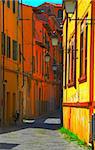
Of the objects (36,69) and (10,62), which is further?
(36,69)

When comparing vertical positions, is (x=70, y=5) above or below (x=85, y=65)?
above

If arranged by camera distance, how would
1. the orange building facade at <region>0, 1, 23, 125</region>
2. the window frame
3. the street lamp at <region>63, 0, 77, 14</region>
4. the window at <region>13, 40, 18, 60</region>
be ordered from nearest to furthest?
the street lamp at <region>63, 0, 77, 14</region>, the window frame, the orange building facade at <region>0, 1, 23, 125</region>, the window at <region>13, 40, 18, 60</region>

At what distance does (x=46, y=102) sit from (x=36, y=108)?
10.9 m

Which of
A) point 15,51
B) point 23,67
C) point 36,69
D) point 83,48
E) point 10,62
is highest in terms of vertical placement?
point 15,51

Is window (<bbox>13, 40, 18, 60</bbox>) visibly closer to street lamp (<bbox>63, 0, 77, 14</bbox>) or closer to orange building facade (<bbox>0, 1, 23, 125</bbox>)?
orange building facade (<bbox>0, 1, 23, 125</bbox>)

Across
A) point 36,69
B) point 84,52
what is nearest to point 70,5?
point 84,52

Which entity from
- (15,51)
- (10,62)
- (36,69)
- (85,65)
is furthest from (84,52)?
(36,69)

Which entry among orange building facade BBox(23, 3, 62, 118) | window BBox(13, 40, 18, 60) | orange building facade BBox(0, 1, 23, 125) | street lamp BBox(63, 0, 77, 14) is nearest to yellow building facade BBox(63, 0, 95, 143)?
street lamp BBox(63, 0, 77, 14)

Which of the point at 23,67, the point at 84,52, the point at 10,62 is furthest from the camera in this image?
the point at 23,67

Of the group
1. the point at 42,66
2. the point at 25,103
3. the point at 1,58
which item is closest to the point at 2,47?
the point at 1,58

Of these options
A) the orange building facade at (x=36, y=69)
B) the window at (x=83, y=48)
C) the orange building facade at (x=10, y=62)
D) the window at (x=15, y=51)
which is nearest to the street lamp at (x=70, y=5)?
the window at (x=83, y=48)

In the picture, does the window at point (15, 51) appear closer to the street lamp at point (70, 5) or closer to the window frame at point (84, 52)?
the window frame at point (84, 52)

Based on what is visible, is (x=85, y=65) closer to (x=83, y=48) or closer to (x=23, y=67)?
(x=83, y=48)

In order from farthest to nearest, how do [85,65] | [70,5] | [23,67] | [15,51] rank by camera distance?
[23,67] < [15,51] < [85,65] < [70,5]
